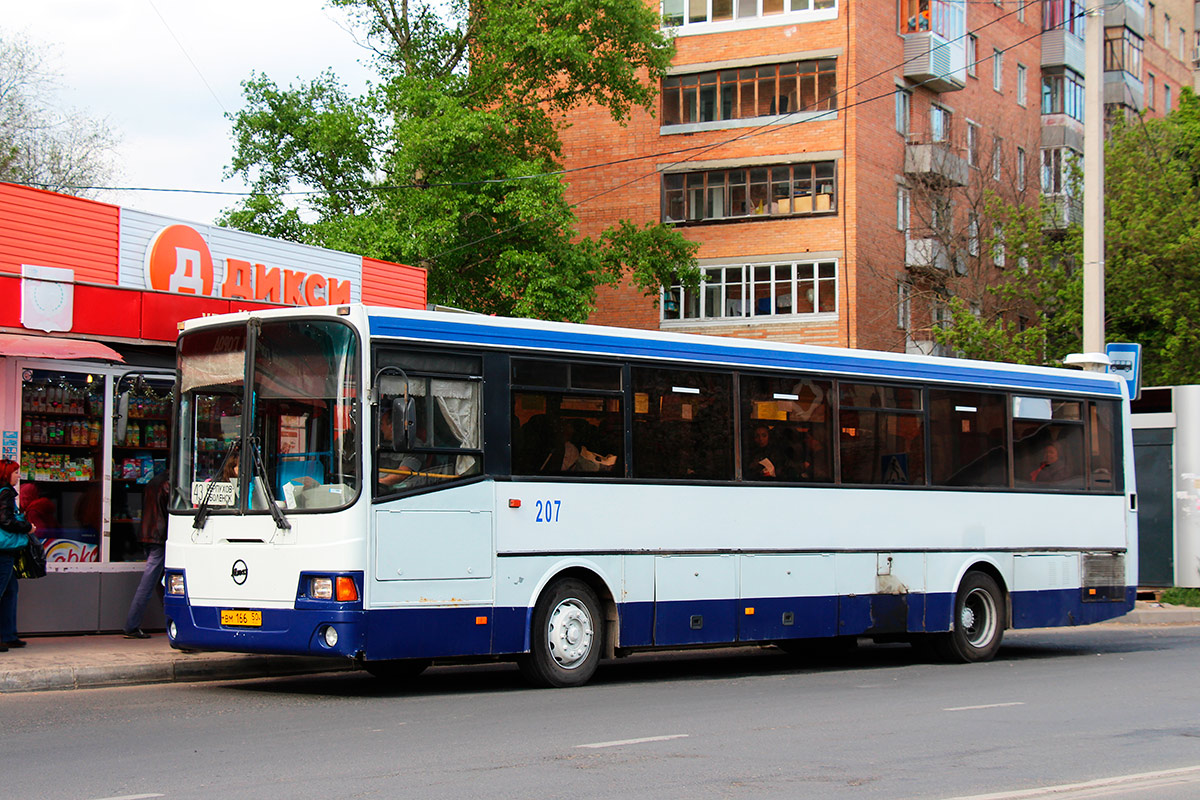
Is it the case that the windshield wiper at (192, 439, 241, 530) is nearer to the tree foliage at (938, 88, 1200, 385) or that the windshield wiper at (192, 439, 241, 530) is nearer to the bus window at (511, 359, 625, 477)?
the bus window at (511, 359, 625, 477)

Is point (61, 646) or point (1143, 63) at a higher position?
point (1143, 63)

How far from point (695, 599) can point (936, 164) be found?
3238 centimetres

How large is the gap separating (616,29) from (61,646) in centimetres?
2865

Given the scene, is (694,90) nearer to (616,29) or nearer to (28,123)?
(616,29)

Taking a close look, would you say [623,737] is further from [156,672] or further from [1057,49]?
[1057,49]

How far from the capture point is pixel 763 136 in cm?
4322

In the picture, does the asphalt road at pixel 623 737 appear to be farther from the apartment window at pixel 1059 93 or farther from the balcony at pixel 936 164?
the apartment window at pixel 1059 93

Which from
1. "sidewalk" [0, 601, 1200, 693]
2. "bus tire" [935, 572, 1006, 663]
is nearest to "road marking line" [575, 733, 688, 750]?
"sidewalk" [0, 601, 1200, 693]

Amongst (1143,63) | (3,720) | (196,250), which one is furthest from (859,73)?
(3,720)

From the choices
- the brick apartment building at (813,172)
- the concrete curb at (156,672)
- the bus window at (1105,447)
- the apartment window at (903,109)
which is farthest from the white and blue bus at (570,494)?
the apartment window at (903,109)

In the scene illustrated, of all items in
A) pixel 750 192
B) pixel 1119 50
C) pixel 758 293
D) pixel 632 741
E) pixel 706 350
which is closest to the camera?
pixel 632 741

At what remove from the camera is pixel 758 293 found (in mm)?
42875

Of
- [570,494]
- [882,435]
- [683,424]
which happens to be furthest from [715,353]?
[882,435]

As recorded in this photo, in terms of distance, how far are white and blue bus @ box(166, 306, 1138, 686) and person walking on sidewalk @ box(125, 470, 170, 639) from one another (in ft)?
9.52
